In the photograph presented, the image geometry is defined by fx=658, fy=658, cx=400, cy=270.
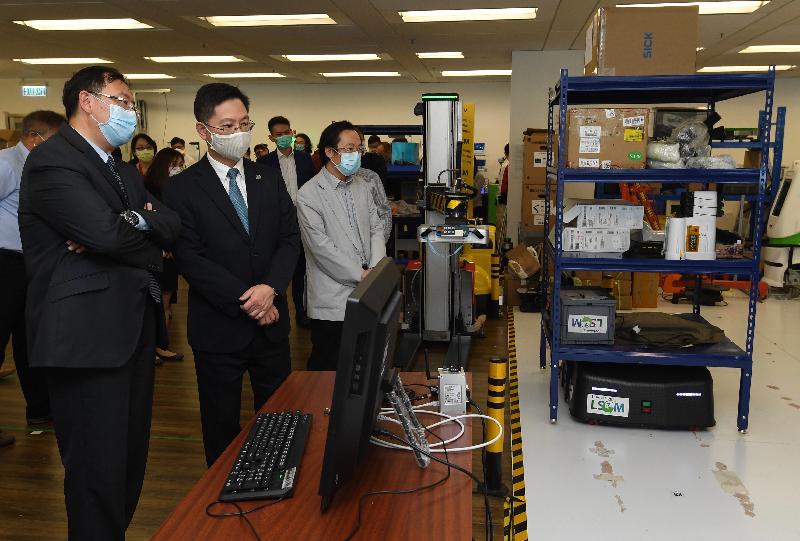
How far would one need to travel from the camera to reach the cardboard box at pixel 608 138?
12.2 feet

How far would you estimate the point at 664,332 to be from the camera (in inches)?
158

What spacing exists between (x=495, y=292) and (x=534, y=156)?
121 inches

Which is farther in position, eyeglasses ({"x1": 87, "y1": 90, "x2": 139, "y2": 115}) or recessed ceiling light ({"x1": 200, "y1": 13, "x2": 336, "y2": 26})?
recessed ceiling light ({"x1": 200, "y1": 13, "x2": 336, "y2": 26})

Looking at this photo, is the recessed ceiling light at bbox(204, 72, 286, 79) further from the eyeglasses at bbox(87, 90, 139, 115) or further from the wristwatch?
the wristwatch

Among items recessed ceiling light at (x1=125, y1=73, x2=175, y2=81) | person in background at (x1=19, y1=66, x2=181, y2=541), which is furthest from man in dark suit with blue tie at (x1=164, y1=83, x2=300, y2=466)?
recessed ceiling light at (x1=125, y1=73, x2=175, y2=81)

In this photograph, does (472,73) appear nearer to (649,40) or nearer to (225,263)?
(649,40)

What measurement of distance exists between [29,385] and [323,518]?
129 inches

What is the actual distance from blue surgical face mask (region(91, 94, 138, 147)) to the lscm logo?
112 inches

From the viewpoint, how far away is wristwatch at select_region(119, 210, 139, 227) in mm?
2117

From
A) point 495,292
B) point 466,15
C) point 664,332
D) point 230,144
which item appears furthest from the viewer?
point 466,15

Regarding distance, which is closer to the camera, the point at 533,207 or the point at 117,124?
the point at 117,124

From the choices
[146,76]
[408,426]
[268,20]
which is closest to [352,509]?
[408,426]

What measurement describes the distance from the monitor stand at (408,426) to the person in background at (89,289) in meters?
0.93

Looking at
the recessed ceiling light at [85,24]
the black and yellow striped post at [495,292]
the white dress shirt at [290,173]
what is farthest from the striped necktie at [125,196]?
the recessed ceiling light at [85,24]
